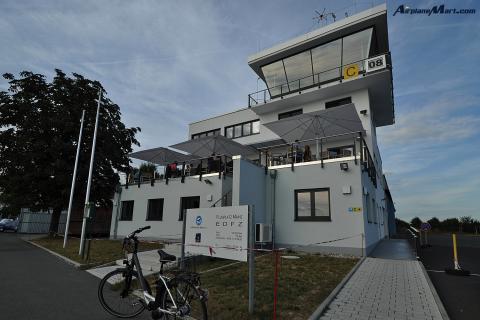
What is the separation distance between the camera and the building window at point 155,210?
18062mm

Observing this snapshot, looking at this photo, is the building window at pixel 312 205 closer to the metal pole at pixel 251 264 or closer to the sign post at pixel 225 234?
the sign post at pixel 225 234

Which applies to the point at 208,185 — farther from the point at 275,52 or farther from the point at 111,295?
the point at 275,52

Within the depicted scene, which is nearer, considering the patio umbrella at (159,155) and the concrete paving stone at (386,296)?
the concrete paving stone at (386,296)

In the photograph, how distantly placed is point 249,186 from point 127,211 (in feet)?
34.7

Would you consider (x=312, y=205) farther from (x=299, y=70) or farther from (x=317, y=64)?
(x=299, y=70)

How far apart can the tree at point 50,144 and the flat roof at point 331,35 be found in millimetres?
13860

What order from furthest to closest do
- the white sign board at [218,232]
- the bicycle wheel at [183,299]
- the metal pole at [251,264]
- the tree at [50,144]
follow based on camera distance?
1. the tree at [50,144]
2. the white sign board at [218,232]
3. the metal pole at [251,264]
4. the bicycle wheel at [183,299]

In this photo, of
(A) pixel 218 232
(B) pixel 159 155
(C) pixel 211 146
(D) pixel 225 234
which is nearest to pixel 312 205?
(C) pixel 211 146

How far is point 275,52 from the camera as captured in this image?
22641 mm

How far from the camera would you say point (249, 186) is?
13852 mm

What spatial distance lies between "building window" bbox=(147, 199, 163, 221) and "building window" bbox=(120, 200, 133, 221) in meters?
2.07

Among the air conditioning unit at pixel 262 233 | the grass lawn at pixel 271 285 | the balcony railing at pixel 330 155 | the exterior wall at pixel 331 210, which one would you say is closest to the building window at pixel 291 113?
the balcony railing at pixel 330 155

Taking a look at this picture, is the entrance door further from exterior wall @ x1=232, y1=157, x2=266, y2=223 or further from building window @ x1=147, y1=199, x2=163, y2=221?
exterior wall @ x1=232, y1=157, x2=266, y2=223

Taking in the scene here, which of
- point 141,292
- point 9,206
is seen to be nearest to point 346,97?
point 141,292
